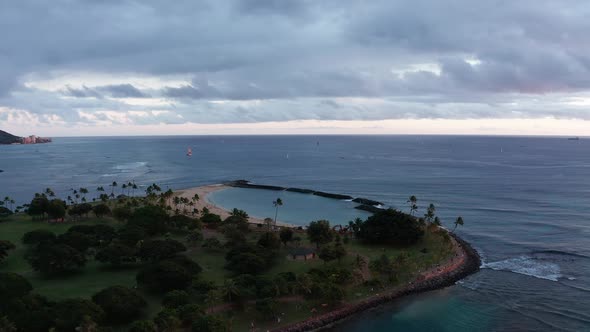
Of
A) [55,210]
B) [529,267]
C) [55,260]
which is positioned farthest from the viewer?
[55,210]

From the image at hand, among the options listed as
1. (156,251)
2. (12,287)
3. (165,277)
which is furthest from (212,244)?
(12,287)

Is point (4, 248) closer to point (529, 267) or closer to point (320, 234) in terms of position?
point (320, 234)

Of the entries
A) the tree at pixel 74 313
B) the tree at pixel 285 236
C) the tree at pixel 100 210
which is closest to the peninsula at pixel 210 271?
the tree at pixel 74 313

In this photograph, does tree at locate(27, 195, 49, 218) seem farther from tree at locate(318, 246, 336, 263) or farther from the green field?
tree at locate(318, 246, 336, 263)

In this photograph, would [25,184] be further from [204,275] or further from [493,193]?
[493,193]

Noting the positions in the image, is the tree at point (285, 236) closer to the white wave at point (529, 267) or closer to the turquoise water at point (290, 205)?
the turquoise water at point (290, 205)

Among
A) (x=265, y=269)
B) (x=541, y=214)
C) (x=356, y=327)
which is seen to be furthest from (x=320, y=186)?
(x=356, y=327)
